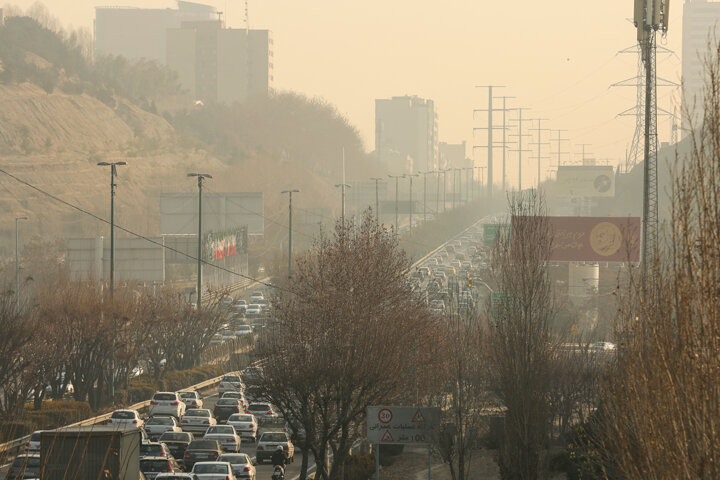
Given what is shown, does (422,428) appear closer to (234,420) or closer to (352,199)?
(234,420)

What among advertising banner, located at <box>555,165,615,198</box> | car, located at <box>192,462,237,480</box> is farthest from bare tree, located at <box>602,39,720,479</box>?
advertising banner, located at <box>555,165,615,198</box>

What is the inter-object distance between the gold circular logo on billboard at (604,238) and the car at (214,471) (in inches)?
1642

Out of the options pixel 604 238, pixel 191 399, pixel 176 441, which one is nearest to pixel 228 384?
pixel 191 399

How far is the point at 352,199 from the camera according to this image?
492 feet

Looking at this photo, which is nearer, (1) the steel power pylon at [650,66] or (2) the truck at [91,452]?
(2) the truck at [91,452]

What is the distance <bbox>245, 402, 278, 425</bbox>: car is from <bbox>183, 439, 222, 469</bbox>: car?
33.5 ft

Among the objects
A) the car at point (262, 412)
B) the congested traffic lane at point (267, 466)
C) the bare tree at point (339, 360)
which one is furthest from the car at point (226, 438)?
the car at point (262, 412)

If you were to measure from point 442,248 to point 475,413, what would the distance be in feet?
351

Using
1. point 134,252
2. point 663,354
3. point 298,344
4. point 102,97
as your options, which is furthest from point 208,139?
Answer: point 663,354

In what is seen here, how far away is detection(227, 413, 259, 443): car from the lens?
124ft

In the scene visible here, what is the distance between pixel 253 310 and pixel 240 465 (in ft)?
161

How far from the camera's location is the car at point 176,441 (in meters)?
32.8

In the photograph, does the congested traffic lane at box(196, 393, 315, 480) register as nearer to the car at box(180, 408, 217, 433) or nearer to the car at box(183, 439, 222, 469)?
the car at box(180, 408, 217, 433)

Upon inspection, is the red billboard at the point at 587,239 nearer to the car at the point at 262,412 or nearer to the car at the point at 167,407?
the car at the point at 262,412
